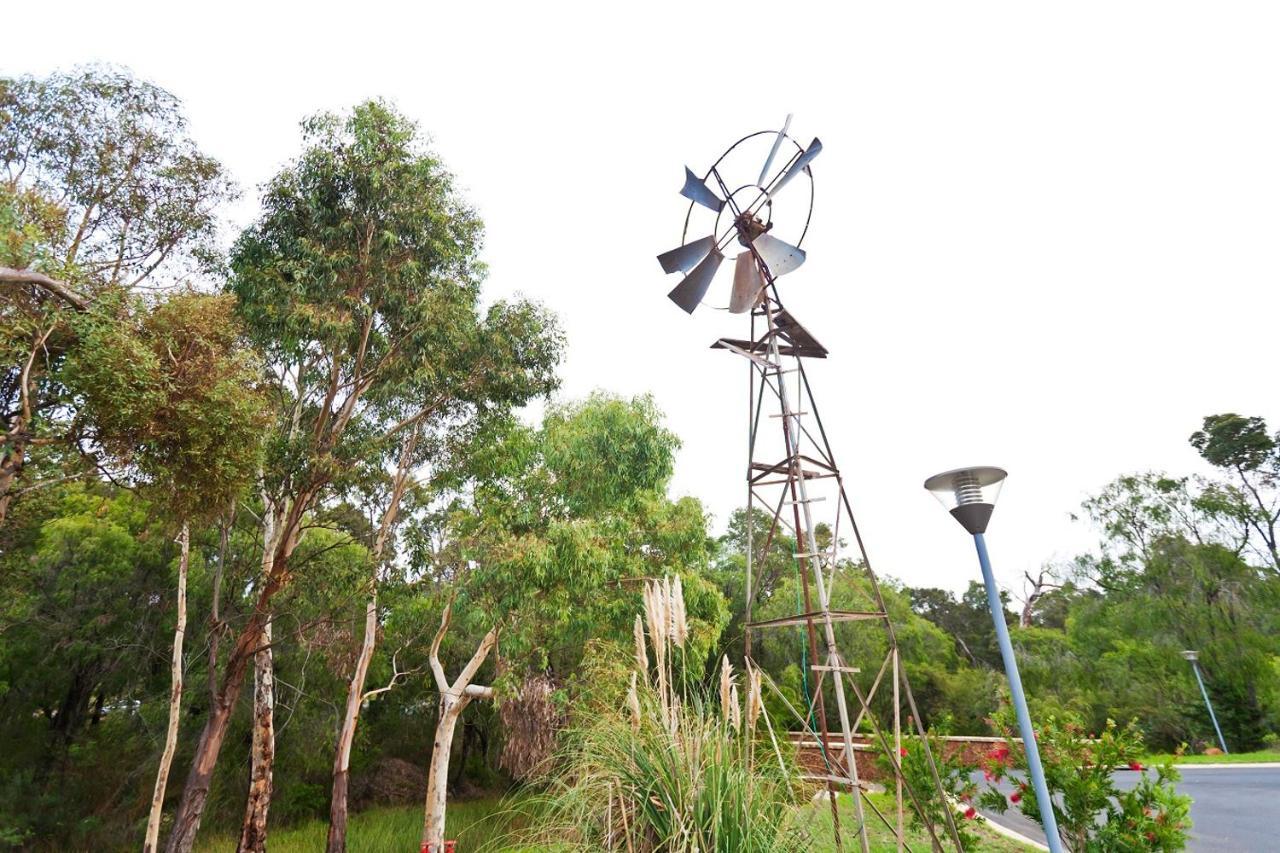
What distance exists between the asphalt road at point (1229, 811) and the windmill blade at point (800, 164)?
560 centimetres

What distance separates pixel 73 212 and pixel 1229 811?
44.7 ft

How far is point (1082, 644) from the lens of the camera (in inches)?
653

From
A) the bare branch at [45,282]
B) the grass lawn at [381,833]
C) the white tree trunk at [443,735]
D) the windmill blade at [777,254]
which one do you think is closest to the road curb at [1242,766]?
the grass lawn at [381,833]

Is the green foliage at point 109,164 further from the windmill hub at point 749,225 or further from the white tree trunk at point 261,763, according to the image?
the windmill hub at point 749,225

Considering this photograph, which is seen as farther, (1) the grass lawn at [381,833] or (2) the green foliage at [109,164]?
A: (1) the grass lawn at [381,833]

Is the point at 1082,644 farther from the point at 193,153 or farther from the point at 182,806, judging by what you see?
the point at 193,153

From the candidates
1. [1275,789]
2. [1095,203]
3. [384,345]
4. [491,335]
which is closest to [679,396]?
[491,335]

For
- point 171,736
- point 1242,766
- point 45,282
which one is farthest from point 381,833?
point 1242,766

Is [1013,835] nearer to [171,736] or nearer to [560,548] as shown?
[560,548]

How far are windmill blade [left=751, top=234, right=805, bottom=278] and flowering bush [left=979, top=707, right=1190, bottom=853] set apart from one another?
340 centimetres

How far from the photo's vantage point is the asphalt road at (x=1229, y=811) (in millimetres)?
4910

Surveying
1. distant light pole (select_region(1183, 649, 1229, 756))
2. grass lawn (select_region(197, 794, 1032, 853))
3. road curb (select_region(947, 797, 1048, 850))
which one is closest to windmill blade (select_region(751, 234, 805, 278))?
road curb (select_region(947, 797, 1048, 850))

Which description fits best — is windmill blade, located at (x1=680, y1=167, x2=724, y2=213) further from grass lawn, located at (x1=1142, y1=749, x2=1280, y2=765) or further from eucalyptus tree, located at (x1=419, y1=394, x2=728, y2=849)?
grass lawn, located at (x1=1142, y1=749, x2=1280, y2=765)

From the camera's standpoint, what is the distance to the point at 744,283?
4.24 meters
